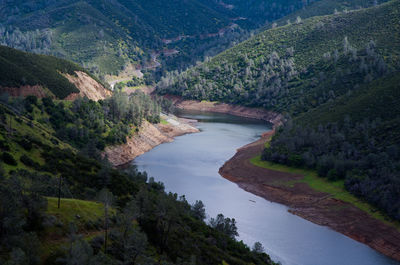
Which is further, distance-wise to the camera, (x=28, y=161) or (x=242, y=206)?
(x=242, y=206)

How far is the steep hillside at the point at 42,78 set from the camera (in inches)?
3925

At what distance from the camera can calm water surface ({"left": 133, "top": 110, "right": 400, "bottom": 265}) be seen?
2311 inches

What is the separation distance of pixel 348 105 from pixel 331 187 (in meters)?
39.6

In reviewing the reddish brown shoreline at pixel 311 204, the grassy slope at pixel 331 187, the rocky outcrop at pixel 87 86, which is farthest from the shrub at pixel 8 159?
the rocky outcrop at pixel 87 86

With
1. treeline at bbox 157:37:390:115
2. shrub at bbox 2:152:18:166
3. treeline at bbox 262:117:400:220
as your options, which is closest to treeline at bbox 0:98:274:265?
shrub at bbox 2:152:18:166

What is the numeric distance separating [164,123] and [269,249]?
92432 millimetres

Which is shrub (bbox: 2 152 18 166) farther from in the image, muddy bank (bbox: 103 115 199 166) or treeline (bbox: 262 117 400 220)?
treeline (bbox: 262 117 400 220)

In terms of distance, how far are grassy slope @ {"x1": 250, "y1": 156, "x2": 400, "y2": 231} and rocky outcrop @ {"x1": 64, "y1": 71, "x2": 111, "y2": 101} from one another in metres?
57.1

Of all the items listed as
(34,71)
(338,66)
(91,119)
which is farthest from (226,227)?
(338,66)

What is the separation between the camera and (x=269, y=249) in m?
58.8

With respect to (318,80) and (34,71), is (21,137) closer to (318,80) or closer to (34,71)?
(34,71)

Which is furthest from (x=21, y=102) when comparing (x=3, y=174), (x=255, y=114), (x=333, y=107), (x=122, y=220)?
(x=255, y=114)

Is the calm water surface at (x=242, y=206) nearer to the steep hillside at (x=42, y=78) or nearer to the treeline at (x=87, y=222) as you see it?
the treeline at (x=87, y=222)

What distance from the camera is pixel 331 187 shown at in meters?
80.9
